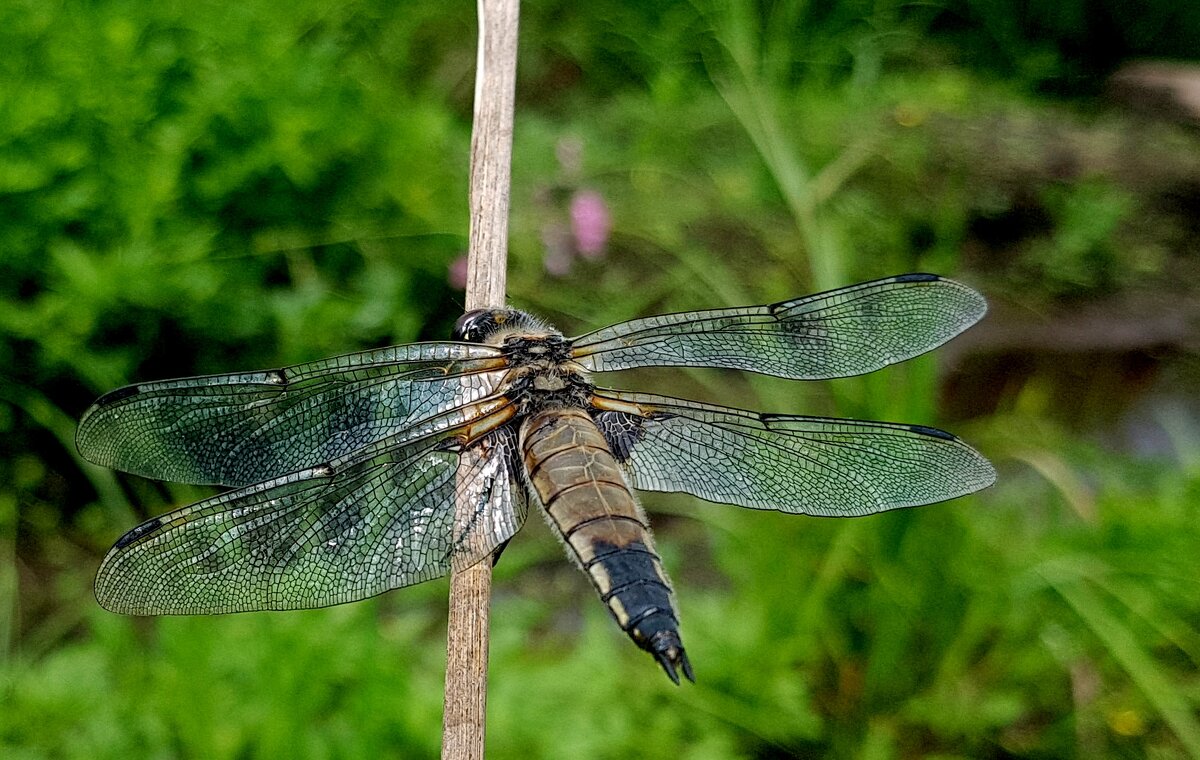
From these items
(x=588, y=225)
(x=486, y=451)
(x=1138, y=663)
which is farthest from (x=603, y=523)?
(x=588, y=225)

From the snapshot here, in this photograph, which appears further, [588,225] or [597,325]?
[588,225]

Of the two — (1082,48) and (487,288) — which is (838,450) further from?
(1082,48)

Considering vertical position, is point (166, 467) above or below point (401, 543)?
above

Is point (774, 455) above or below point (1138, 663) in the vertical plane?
above

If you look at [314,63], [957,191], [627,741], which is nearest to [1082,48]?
[957,191]

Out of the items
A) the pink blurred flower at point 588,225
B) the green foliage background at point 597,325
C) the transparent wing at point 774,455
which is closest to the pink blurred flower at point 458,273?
the green foliage background at point 597,325

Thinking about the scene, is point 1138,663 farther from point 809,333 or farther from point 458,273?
point 458,273

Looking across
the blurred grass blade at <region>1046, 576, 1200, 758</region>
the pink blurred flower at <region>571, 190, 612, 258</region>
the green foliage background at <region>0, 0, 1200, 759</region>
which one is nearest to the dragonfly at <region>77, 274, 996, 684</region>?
the green foliage background at <region>0, 0, 1200, 759</region>
